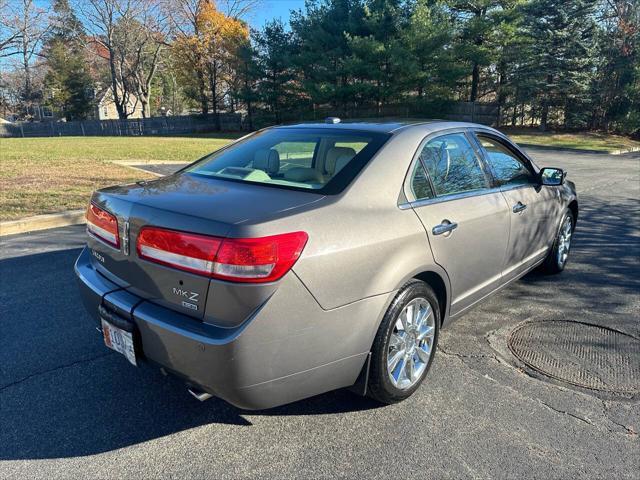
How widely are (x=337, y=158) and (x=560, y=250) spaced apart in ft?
9.77

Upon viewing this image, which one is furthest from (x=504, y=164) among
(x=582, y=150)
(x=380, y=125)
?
(x=582, y=150)

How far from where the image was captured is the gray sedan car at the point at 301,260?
6.70 feet

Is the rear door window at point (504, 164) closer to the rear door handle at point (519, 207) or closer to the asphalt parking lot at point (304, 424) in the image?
the rear door handle at point (519, 207)

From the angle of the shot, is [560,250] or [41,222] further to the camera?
[41,222]

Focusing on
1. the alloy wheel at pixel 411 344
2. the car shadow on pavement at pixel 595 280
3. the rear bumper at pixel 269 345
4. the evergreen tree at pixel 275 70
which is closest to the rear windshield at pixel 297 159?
the rear bumper at pixel 269 345

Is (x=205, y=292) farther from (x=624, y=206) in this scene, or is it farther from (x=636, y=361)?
(x=624, y=206)

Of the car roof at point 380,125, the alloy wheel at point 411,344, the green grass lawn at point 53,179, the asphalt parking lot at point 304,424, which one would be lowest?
the asphalt parking lot at point 304,424

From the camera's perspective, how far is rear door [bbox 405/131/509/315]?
281 centimetres

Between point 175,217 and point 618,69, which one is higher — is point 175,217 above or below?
below

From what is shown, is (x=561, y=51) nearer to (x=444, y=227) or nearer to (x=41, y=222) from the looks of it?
(x=41, y=222)

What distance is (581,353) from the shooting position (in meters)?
3.30

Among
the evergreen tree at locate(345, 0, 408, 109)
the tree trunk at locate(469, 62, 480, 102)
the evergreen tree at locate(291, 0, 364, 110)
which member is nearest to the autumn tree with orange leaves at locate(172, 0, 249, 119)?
the evergreen tree at locate(291, 0, 364, 110)

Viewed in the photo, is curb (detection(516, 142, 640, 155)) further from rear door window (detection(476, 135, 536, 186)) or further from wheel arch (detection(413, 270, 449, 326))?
wheel arch (detection(413, 270, 449, 326))

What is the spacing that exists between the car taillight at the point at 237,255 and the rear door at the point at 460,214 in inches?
38.0
